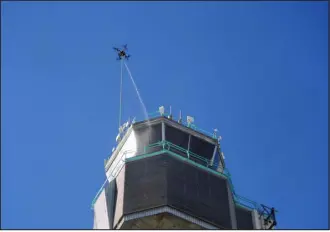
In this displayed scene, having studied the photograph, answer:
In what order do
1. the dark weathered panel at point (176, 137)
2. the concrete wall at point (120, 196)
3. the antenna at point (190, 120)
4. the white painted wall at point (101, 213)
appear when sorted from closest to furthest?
the concrete wall at point (120, 196)
the white painted wall at point (101, 213)
the dark weathered panel at point (176, 137)
the antenna at point (190, 120)

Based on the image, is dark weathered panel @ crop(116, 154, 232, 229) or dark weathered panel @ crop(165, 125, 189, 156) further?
dark weathered panel @ crop(165, 125, 189, 156)

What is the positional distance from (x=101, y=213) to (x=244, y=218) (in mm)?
9635

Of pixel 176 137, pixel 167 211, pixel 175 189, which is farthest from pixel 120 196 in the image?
pixel 176 137

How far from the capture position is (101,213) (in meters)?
50.7

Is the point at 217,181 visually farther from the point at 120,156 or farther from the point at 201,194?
the point at 120,156

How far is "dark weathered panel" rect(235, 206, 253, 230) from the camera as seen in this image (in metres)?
52.5

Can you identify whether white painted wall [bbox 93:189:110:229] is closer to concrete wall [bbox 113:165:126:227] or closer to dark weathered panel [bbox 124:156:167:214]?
concrete wall [bbox 113:165:126:227]

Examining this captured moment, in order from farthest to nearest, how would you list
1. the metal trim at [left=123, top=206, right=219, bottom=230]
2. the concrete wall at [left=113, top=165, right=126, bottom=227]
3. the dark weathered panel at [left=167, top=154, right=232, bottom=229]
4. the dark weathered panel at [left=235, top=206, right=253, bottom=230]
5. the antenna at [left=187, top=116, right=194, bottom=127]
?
the antenna at [left=187, top=116, right=194, bottom=127] → the dark weathered panel at [left=235, top=206, right=253, bottom=230] → the concrete wall at [left=113, top=165, right=126, bottom=227] → the dark weathered panel at [left=167, top=154, right=232, bottom=229] → the metal trim at [left=123, top=206, right=219, bottom=230]

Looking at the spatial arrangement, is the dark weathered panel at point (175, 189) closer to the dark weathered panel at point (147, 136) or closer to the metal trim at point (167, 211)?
the metal trim at point (167, 211)

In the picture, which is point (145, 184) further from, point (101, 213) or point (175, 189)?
point (101, 213)

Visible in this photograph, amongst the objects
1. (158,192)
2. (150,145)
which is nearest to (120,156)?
(150,145)

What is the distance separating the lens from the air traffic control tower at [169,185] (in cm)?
4694

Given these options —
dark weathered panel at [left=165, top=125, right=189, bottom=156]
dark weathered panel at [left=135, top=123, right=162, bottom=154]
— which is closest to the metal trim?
dark weathered panel at [left=135, top=123, right=162, bottom=154]

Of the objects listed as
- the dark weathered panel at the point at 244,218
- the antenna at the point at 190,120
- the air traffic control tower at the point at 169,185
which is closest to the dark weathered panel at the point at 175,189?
the air traffic control tower at the point at 169,185
